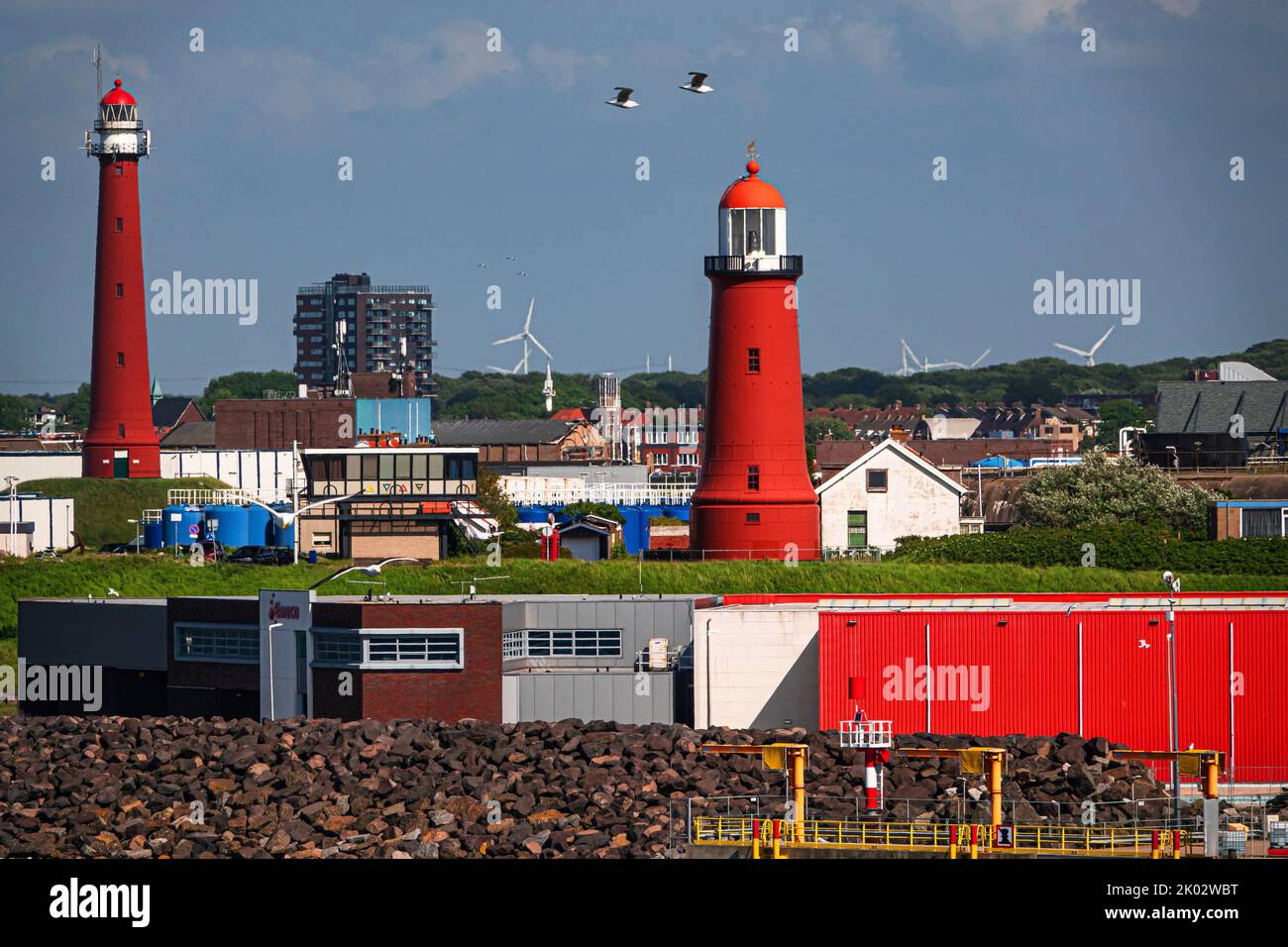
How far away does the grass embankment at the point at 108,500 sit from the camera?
326 feet

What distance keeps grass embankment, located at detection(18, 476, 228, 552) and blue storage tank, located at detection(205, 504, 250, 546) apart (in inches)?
421

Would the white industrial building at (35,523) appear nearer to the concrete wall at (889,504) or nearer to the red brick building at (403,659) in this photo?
the concrete wall at (889,504)

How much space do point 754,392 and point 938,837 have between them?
2645 cm

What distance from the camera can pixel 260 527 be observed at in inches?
3509

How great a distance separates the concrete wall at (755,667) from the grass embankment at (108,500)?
4736 centimetres

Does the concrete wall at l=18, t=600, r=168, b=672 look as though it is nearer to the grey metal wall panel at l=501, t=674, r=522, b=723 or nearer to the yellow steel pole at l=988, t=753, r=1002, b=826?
the grey metal wall panel at l=501, t=674, r=522, b=723

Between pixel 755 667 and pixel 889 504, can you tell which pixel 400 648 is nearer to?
pixel 755 667

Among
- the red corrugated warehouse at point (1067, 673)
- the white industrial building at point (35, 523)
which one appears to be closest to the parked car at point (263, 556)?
the white industrial building at point (35, 523)

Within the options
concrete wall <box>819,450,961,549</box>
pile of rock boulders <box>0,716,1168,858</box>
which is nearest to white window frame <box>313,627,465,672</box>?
pile of rock boulders <box>0,716,1168,858</box>

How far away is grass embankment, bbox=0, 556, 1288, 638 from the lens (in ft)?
224

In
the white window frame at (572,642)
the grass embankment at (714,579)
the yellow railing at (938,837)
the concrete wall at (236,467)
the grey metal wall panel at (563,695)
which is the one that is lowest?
the yellow railing at (938,837)
